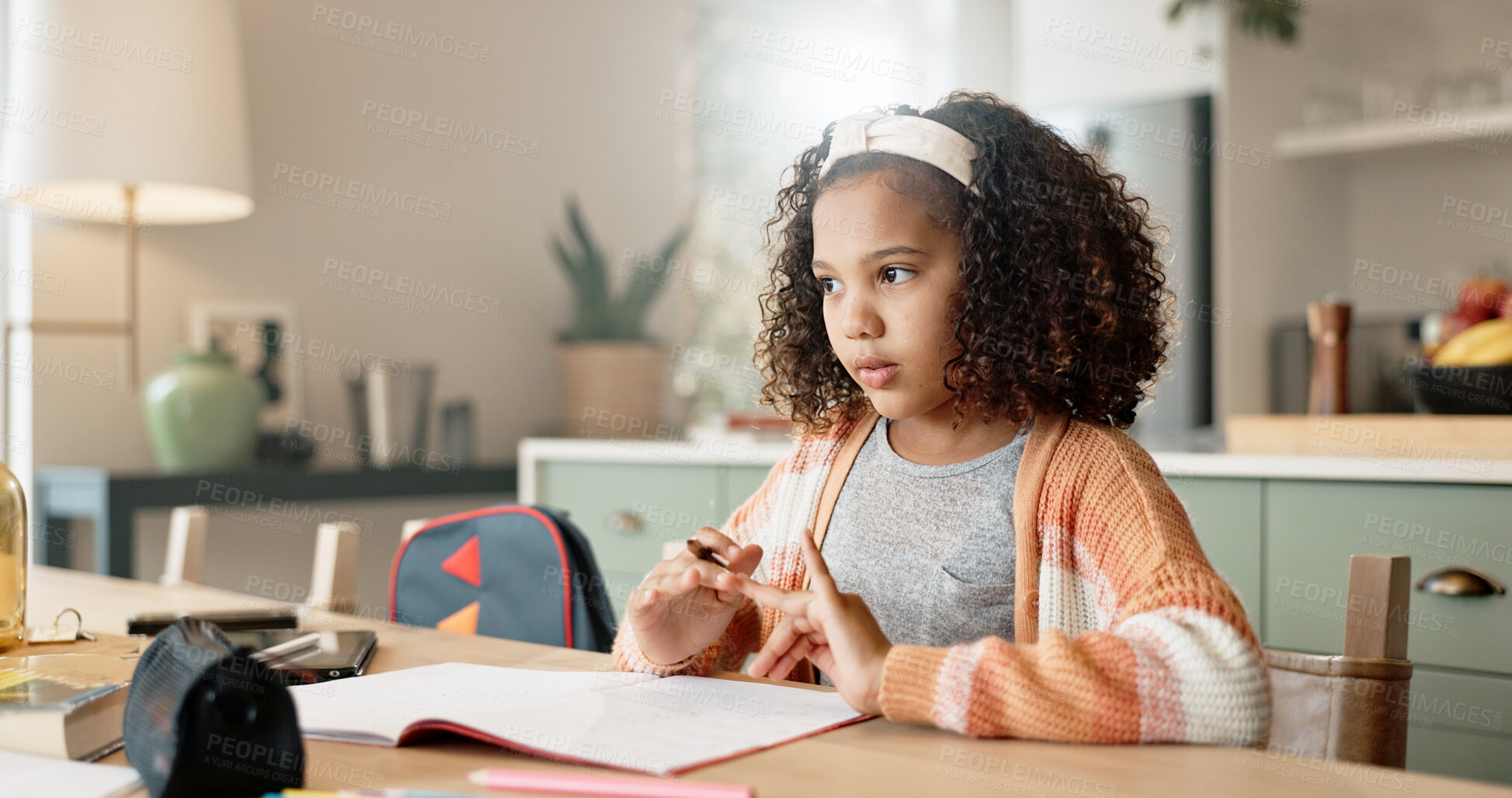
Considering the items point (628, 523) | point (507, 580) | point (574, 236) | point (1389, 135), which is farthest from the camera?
point (574, 236)

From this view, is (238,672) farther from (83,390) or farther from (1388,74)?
(1388,74)

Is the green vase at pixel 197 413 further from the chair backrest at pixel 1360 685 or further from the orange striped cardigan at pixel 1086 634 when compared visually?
the chair backrest at pixel 1360 685

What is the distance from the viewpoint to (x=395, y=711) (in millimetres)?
730

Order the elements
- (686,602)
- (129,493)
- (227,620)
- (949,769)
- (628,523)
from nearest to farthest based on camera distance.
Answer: (949,769), (686,602), (227,620), (129,493), (628,523)

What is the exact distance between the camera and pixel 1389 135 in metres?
3.17

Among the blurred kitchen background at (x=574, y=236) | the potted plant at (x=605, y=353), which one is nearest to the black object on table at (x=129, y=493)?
the blurred kitchen background at (x=574, y=236)

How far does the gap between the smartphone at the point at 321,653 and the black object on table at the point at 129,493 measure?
1.15 metres

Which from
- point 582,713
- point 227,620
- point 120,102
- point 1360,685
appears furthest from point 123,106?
point 1360,685

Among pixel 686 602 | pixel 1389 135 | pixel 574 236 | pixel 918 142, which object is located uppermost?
pixel 1389 135

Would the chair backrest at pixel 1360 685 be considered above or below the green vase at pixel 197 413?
below

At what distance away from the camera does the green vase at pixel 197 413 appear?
224 centimetres

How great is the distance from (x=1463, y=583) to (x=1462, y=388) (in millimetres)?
315

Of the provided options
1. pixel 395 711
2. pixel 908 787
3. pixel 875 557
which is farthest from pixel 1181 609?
pixel 395 711

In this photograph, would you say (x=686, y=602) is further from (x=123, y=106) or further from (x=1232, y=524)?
(x=123, y=106)
